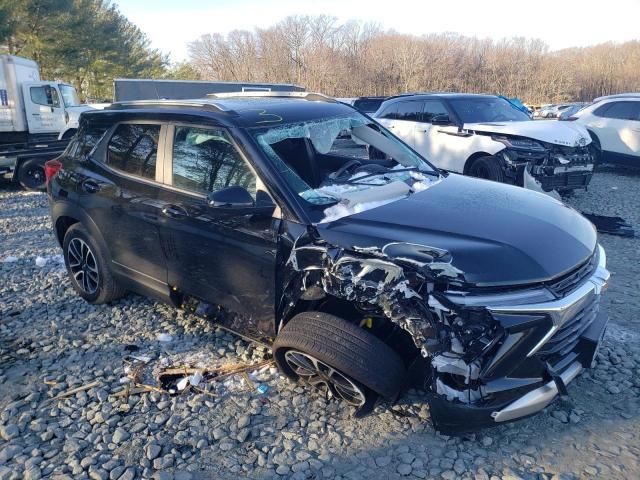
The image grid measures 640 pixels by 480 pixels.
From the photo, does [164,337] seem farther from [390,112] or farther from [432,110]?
[390,112]

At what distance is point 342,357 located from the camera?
2680mm

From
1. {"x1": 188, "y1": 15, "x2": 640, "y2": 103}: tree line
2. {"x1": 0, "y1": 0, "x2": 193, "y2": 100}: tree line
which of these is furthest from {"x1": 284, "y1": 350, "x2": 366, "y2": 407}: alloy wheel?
{"x1": 188, "y1": 15, "x2": 640, "y2": 103}: tree line

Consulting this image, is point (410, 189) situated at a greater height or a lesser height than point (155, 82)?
lesser

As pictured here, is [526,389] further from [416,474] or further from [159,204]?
[159,204]

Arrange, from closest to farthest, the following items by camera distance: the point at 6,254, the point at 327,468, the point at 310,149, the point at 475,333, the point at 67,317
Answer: the point at 475,333, the point at 327,468, the point at 310,149, the point at 67,317, the point at 6,254

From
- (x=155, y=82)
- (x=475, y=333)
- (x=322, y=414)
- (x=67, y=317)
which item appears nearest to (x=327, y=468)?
(x=322, y=414)

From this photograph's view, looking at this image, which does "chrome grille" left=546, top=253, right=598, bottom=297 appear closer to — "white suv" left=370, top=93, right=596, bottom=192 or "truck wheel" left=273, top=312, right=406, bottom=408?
"truck wheel" left=273, top=312, right=406, bottom=408

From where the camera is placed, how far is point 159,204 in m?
3.65

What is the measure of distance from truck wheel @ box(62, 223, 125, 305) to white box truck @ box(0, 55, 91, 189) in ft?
29.3

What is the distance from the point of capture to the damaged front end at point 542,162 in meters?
7.70

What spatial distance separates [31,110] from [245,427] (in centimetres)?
1452

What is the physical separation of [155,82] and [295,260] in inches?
863

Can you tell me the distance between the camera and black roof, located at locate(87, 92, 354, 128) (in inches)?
136

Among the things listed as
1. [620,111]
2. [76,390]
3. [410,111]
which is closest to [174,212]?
[76,390]
